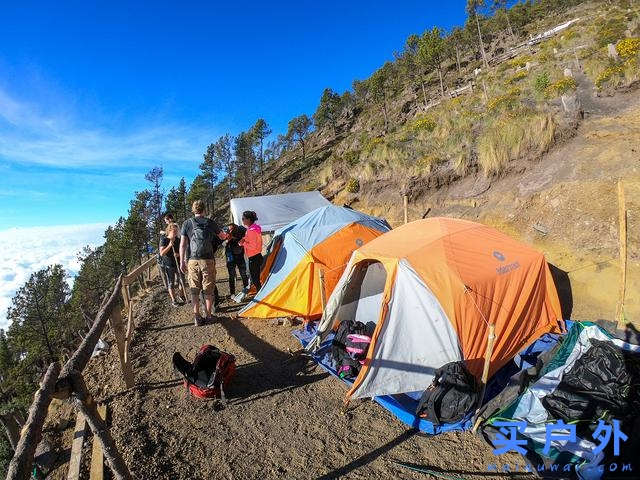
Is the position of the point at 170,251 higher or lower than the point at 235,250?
higher

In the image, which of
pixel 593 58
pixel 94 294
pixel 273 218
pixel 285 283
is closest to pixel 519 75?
pixel 593 58

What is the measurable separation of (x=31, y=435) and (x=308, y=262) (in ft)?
17.6

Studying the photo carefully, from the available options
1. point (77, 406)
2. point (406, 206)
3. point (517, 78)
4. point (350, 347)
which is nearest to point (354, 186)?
point (406, 206)

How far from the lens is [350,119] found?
204ft

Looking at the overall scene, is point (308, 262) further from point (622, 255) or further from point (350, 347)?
point (622, 255)

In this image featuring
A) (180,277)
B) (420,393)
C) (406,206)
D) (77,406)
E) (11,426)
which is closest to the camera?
(77,406)

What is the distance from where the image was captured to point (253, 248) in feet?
27.4

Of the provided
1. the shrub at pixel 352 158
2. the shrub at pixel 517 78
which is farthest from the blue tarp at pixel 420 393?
the shrub at pixel 517 78

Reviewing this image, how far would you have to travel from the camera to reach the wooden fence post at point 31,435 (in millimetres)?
2023

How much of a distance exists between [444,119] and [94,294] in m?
Result: 34.0

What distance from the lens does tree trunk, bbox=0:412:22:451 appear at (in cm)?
1955

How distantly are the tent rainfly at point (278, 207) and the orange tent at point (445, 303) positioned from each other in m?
10.1

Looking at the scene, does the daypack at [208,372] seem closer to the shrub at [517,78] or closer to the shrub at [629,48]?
the shrub at [629,48]

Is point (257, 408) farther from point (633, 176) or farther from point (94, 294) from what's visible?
point (94, 294)
